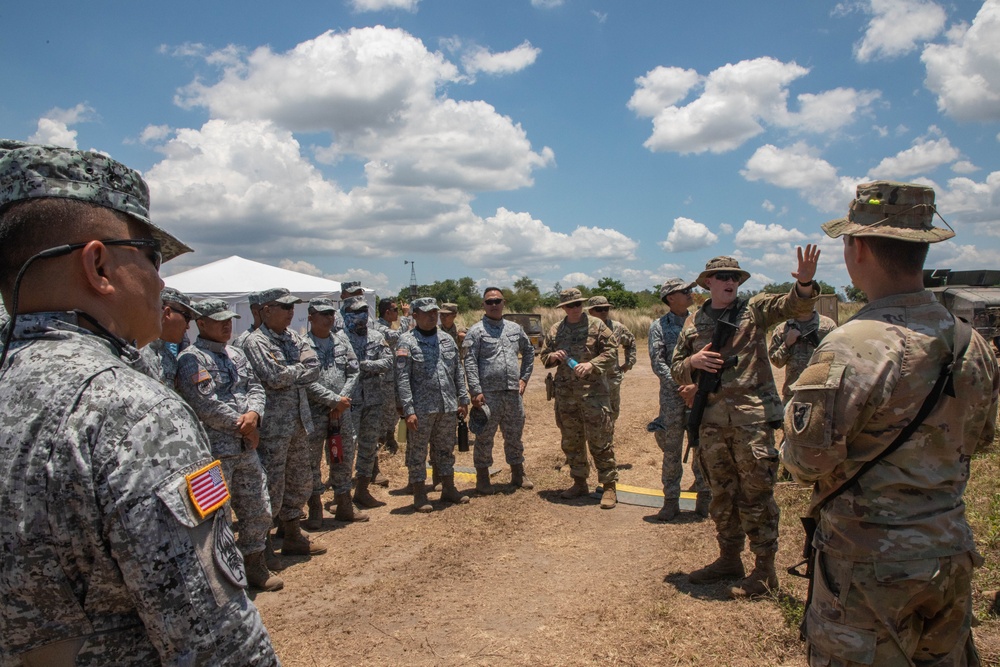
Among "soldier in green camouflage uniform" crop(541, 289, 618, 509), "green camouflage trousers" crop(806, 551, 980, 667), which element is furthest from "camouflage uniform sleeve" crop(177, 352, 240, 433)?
"green camouflage trousers" crop(806, 551, 980, 667)

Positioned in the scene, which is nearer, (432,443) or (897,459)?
(897,459)

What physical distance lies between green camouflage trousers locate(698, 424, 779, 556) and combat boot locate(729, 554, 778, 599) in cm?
8

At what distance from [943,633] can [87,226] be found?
298 centimetres

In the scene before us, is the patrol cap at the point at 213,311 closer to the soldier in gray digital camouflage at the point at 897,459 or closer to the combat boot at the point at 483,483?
the combat boot at the point at 483,483

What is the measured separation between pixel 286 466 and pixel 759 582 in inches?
156

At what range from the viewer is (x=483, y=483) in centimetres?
742

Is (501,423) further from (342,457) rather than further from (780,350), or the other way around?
(780,350)

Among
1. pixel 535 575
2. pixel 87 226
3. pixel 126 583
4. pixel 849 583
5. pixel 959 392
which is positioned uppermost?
pixel 87 226

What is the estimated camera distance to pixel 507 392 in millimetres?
7418

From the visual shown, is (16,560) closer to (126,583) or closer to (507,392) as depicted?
(126,583)

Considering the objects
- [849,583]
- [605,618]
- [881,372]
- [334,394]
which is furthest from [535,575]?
[881,372]

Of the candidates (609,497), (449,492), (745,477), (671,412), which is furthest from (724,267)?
(449,492)

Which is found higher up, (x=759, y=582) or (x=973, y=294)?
(x=973, y=294)

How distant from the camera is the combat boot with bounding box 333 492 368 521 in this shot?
662 cm
